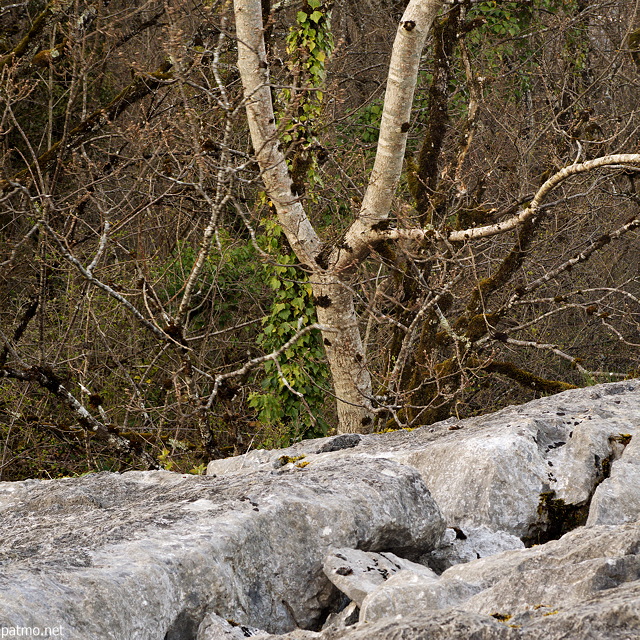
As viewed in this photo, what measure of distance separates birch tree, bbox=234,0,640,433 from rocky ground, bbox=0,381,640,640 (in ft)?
9.26

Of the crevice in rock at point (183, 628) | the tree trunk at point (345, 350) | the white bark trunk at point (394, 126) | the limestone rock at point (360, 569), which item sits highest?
the white bark trunk at point (394, 126)

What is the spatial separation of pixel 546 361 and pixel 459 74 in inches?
178

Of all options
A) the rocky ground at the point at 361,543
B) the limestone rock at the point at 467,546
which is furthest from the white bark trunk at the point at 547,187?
the limestone rock at the point at 467,546

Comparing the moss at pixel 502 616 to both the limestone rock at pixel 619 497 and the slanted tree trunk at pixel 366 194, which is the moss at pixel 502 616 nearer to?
the limestone rock at pixel 619 497

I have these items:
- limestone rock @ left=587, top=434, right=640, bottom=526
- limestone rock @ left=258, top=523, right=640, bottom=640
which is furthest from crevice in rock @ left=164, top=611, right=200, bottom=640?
limestone rock @ left=587, top=434, right=640, bottom=526

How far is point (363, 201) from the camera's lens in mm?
6574

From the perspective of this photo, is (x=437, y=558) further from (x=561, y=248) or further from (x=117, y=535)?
(x=561, y=248)

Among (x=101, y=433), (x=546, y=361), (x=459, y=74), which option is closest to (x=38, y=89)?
(x=459, y=74)

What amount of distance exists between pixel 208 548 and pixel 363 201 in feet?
16.2

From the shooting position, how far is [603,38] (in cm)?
1370

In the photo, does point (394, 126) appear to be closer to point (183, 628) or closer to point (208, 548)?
point (208, 548)

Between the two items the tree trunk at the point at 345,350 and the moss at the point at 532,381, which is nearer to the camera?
the moss at the point at 532,381

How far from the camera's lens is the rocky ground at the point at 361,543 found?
1577 mm

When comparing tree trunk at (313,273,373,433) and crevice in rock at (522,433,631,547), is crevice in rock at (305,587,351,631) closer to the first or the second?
crevice in rock at (522,433,631,547)
